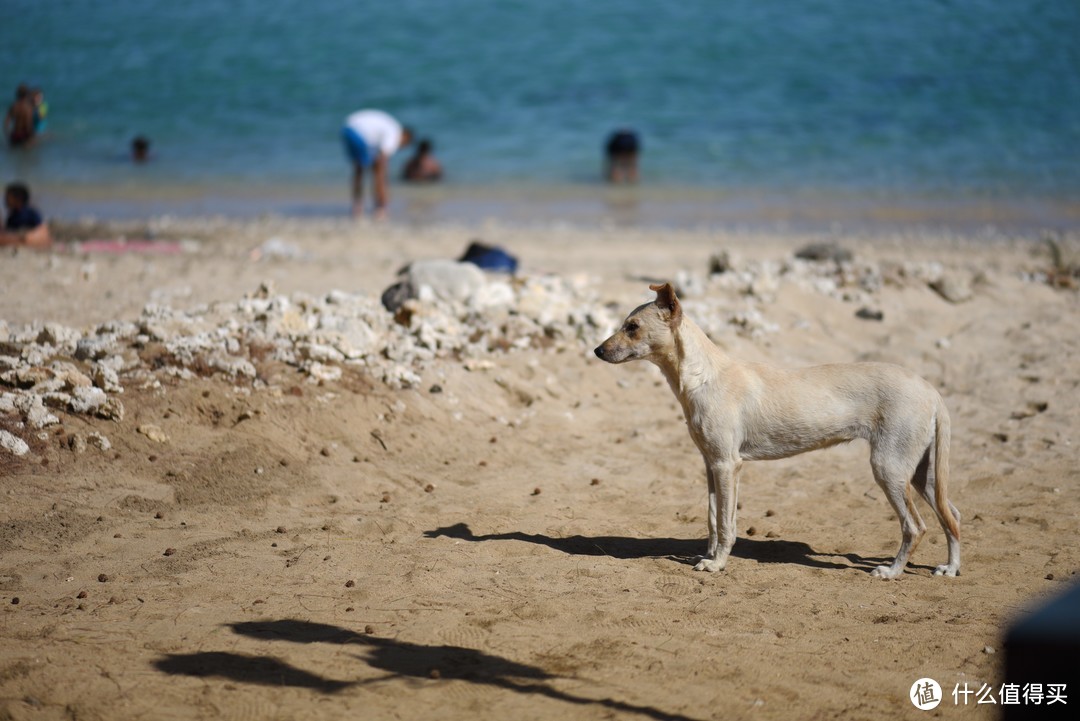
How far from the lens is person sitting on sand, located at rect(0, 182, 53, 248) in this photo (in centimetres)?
1412

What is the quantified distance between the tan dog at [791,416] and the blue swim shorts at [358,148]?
13457mm

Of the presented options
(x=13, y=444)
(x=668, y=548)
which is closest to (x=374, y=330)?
(x=13, y=444)

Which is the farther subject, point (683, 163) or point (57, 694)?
point (683, 163)

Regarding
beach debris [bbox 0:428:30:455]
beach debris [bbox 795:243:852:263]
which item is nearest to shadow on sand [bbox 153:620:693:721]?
beach debris [bbox 0:428:30:455]

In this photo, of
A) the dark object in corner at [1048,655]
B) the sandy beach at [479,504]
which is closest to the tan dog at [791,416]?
the sandy beach at [479,504]

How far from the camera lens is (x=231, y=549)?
6609 millimetres

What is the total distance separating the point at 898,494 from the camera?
251 inches

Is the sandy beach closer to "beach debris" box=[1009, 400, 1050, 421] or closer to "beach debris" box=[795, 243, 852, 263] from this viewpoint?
"beach debris" box=[1009, 400, 1050, 421]

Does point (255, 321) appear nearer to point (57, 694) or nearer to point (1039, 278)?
point (57, 694)

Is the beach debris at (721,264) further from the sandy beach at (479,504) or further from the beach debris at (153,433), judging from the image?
the beach debris at (153,433)

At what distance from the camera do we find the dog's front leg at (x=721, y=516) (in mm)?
6480

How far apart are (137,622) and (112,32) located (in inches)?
1521

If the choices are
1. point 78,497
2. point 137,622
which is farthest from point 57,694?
point 78,497

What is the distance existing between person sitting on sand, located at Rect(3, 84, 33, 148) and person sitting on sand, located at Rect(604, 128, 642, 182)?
11513 millimetres
